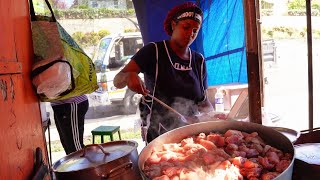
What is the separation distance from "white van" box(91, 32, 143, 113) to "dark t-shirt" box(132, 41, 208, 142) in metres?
7.36

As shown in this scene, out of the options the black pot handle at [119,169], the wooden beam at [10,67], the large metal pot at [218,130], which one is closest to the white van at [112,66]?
the large metal pot at [218,130]

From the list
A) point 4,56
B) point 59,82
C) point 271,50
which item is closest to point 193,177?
point 59,82

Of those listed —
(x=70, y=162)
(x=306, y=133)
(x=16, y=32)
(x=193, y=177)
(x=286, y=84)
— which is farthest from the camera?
(x=286, y=84)

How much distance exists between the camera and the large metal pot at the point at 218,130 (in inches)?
72.8

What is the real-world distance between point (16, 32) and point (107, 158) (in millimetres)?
1091

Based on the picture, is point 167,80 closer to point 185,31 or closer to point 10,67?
point 185,31

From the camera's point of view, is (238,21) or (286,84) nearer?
(238,21)

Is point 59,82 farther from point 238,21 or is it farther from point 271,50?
point 271,50

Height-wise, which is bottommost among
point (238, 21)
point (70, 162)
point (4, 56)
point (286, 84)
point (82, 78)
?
point (286, 84)

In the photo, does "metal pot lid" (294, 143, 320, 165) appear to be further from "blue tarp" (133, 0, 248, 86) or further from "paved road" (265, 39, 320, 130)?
"paved road" (265, 39, 320, 130)

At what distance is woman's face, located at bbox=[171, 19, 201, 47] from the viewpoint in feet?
10.0

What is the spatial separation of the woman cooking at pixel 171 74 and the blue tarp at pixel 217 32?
1.51 metres

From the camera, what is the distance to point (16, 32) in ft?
5.61

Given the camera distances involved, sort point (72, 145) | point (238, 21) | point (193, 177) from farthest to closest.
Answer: point (72, 145)
point (238, 21)
point (193, 177)
